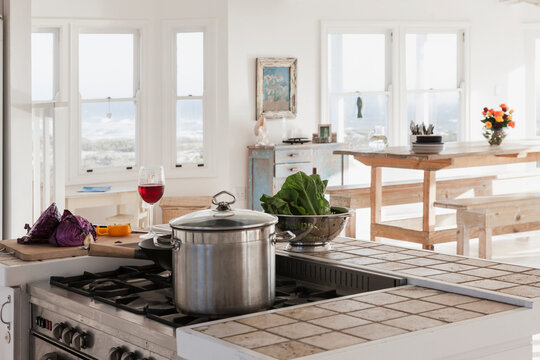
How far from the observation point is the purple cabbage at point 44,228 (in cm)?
294

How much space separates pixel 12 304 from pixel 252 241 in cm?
104

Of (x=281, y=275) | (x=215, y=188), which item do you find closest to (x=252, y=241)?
(x=281, y=275)

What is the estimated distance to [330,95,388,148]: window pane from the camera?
10.2 metres

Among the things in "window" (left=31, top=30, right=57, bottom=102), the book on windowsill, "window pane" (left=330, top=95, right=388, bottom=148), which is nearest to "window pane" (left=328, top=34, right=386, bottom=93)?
"window pane" (left=330, top=95, right=388, bottom=148)

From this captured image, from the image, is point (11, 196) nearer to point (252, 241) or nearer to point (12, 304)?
point (12, 304)

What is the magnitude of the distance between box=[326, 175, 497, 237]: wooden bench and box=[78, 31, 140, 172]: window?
2.39 metres

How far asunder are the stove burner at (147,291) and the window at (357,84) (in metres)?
7.51

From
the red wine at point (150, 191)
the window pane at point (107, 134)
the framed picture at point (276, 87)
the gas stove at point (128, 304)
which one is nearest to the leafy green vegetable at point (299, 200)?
the gas stove at point (128, 304)

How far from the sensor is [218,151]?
9.20 metres

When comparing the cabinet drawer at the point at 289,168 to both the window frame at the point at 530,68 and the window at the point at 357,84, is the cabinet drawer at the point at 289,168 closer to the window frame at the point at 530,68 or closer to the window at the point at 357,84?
the window at the point at 357,84

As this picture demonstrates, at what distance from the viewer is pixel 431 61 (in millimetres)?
10727

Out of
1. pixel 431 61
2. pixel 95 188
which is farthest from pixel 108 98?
pixel 431 61

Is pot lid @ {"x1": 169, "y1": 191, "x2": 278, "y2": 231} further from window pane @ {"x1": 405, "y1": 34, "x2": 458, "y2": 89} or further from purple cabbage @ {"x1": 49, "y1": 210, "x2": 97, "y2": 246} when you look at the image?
window pane @ {"x1": 405, "y1": 34, "x2": 458, "y2": 89}

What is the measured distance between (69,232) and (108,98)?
6095 millimetres
